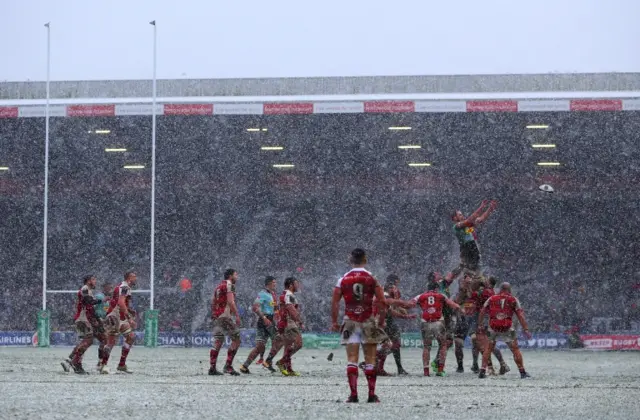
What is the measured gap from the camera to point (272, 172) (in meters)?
54.9

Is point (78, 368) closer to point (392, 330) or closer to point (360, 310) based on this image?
point (392, 330)

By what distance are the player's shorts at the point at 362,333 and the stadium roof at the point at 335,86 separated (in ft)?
97.2

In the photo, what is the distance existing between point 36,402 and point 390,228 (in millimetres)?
43592

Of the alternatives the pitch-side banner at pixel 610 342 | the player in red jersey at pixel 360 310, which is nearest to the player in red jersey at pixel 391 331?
the player in red jersey at pixel 360 310

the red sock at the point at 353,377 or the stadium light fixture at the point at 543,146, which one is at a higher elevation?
the stadium light fixture at the point at 543,146

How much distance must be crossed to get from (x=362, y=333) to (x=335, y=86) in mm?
30460

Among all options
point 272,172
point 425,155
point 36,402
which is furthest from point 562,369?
point 272,172

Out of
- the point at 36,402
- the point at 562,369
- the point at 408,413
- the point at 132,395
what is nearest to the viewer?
the point at 408,413

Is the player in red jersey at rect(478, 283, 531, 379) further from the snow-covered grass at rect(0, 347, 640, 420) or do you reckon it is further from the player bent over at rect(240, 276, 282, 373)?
the player bent over at rect(240, 276, 282, 373)

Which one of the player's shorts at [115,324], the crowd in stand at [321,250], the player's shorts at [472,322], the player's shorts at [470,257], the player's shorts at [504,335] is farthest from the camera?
the crowd in stand at [321,250]

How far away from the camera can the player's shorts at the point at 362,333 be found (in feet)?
44.6

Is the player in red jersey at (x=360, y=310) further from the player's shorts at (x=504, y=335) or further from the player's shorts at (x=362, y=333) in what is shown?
the player's shorts at (x=504, y=335)

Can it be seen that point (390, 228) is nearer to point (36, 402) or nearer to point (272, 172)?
point (272, 172)

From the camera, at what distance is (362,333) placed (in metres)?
13.6
